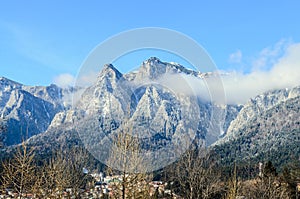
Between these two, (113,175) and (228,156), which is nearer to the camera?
(113,175)

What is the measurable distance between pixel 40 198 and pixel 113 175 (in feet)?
14.1

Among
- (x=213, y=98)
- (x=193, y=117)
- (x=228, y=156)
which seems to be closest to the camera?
(x=213, y=98)

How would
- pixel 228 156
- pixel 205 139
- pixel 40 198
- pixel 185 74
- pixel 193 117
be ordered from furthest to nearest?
1. pixel 228 156
2. pixel 193 117
3. pixel 205 139
4. pixel 185 74
5. pixel 40 198

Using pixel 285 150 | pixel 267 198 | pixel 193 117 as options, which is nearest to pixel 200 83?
pixel 193 117

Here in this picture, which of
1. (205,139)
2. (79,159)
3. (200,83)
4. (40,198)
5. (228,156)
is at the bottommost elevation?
(40,198)

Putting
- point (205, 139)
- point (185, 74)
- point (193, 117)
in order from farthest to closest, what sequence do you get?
point (193, 117)
point (205, 139)
point (185, 74)

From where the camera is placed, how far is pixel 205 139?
2977 cm

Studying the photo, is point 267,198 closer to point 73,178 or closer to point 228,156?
point 73,178

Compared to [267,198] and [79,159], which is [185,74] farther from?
[267,198]

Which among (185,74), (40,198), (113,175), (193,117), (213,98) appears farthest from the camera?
(193,117)

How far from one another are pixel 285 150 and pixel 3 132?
5855 inches

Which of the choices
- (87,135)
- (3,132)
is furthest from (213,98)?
(87,135)

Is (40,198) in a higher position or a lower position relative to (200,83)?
lower

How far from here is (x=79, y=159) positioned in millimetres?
25547
